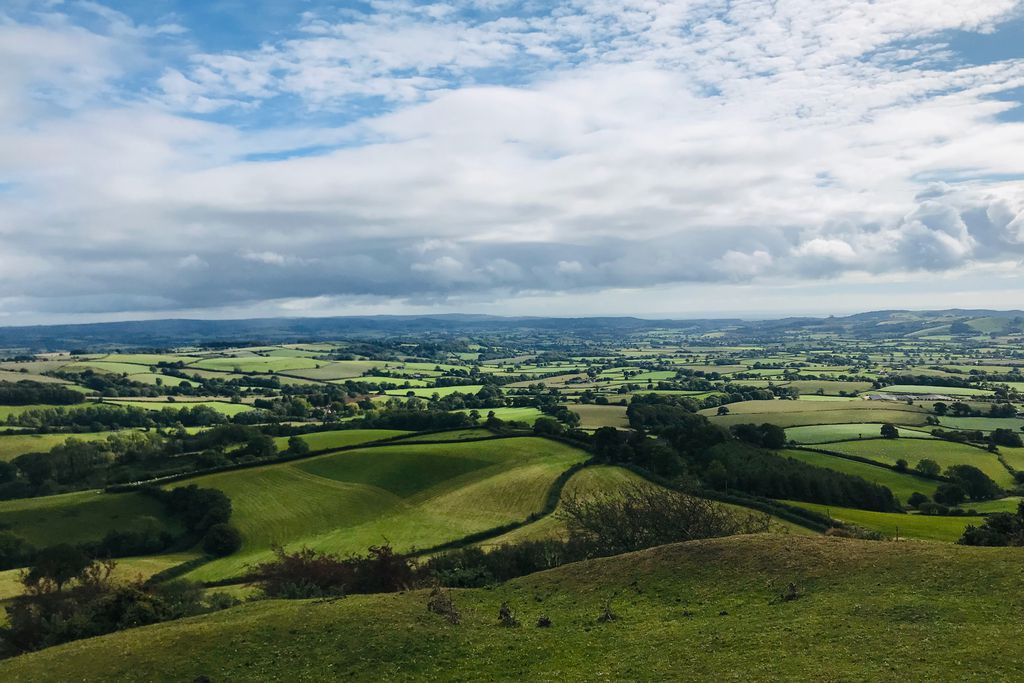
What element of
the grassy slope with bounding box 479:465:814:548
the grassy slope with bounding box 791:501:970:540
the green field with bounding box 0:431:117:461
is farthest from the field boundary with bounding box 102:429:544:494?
the grassy slope with bounding box 791:501:970:540

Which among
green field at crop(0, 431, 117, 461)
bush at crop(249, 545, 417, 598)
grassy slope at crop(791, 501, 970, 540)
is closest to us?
bush at crop(249, 545, 417, 598)

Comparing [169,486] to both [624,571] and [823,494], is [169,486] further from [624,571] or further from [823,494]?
[823,494]

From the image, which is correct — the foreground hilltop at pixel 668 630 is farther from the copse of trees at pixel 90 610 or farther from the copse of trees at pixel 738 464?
the copse of trees at pixel 738 464

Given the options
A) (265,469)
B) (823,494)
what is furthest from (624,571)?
(265,469)

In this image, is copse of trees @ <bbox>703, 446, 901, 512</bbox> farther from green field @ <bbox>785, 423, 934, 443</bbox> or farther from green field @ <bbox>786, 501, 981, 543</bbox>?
green field @ <bbox>785, 423, 934, 443</bbox>

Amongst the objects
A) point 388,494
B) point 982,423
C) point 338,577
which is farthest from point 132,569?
point 982,423

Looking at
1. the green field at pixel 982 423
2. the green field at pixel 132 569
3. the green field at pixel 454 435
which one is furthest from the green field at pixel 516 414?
the green field at pixel 982 423
